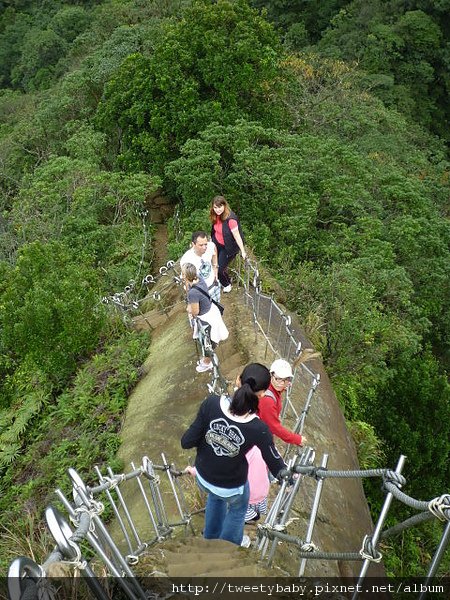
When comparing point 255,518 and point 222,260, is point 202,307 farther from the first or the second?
point 255,518

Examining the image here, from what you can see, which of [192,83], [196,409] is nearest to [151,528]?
[196,409]

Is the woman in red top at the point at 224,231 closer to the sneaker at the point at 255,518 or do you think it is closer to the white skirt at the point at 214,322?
the white skirt at the point at 214,322

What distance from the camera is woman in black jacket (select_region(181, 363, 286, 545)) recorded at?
3.83 meters

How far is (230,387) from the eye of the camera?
6.40 metres

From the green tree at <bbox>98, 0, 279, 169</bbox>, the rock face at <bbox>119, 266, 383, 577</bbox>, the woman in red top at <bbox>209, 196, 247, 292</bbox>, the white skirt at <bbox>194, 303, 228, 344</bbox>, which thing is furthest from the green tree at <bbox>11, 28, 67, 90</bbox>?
the white skirt at <bbox>194, 303, 228, 344</bbox>

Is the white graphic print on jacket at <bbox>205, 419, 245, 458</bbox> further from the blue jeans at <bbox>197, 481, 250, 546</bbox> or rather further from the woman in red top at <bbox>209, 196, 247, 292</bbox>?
the woman in red top at <bbox>209, 196, 247, 292</bbox>

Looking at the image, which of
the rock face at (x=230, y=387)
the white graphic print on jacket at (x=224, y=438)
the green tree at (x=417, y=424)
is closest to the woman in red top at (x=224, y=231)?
the rock face at (x=230, y=387)

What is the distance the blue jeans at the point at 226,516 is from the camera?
4215 mm

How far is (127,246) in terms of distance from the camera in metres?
13.8

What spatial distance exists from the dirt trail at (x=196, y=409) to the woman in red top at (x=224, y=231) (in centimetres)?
84

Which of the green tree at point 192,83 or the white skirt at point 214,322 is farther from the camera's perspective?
the green tree at point 192,83

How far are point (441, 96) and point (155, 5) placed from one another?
15.2 metres

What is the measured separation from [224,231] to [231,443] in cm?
451

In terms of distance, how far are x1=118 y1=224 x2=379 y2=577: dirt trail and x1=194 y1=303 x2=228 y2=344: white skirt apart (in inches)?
17.2
